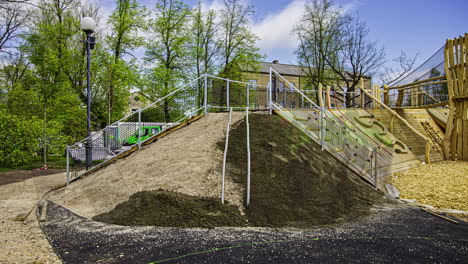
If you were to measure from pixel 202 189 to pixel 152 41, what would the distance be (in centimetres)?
2134

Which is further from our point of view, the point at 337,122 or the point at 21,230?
the point at 337,122

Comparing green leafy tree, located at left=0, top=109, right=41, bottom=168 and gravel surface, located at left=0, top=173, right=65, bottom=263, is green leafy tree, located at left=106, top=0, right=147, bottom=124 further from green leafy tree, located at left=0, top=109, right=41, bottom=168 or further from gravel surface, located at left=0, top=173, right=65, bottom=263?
gravel surface, located at left=0, top=173, right=65, bottom=263

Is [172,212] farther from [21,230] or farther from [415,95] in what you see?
[415,95]

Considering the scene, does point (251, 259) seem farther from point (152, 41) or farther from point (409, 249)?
point (152, 41)

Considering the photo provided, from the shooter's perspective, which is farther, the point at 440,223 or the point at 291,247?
the point at 440,223

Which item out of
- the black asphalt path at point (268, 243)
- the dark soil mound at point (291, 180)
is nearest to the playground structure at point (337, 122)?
the dark soil mound at point (291, 180)

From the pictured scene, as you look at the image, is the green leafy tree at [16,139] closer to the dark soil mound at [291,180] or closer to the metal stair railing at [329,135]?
the dark soil mound at [291,180]

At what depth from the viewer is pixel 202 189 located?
6.50m

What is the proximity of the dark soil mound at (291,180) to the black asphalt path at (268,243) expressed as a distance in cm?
53

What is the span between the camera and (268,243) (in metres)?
4.66

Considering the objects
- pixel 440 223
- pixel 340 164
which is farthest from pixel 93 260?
pixel 340 164

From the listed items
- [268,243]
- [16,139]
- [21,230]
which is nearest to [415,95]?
[268,243]

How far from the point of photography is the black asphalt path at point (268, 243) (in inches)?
163

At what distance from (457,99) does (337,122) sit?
5480mm
